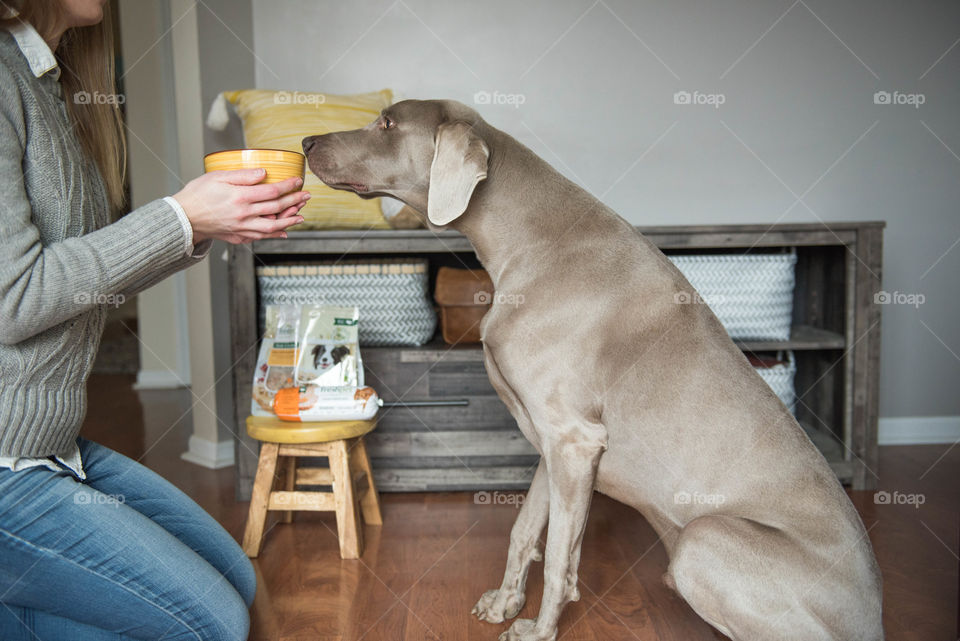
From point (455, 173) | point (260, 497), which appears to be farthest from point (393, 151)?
point (260, 497)

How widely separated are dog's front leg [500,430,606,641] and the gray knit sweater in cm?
82

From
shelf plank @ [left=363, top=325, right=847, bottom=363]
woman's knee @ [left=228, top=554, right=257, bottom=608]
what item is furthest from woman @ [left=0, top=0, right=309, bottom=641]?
shelf plank @ [left=363, top=325, right=847, bottom=363]

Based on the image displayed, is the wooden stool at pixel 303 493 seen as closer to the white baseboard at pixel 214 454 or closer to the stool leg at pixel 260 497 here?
the stool leg at pixel 260 497

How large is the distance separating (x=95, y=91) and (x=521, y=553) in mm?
1305

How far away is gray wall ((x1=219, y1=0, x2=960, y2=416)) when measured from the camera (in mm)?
2896

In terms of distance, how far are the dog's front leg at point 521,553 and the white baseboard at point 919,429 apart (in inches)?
80.7

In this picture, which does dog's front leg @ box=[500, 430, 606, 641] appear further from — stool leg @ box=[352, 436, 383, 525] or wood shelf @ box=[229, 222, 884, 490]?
wood shelf @ box=[229, 222, 884, 490]

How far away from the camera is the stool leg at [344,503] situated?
2.05 metres

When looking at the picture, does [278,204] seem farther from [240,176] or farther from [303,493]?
[303,493]

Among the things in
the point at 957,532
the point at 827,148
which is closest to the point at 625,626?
the point at 957,532

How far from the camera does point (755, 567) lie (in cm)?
127

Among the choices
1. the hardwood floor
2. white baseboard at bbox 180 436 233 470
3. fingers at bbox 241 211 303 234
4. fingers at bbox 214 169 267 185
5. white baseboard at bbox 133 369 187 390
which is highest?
fingers at bbox 214 169 267 185

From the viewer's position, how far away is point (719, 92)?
2.99m

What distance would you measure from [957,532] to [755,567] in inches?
52.9
